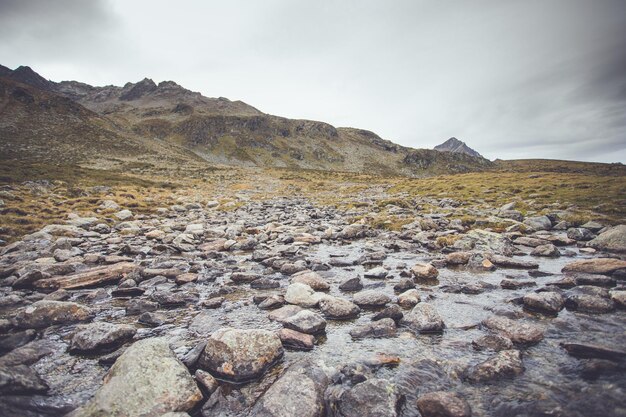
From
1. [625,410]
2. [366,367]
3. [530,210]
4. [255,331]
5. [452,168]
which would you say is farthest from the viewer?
[452,168]

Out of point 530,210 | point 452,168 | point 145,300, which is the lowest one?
point 145,300

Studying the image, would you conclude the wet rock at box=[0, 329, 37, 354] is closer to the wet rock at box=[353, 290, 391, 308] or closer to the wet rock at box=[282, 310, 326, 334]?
the wet rock at box=[282, 310, 326, 334]

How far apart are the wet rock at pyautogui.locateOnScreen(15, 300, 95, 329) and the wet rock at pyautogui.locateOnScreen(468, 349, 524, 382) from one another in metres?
8.79

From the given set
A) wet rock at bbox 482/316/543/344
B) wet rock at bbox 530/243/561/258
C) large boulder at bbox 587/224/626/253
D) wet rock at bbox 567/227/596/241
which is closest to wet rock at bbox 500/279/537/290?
wet rock at bbox 482/316/543/344

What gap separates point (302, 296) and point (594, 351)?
625cm

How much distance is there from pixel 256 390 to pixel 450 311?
5318 mm

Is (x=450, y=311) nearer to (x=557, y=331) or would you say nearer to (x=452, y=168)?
(x=557, y=331)

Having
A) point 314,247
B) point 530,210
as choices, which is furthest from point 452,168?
point 314,247

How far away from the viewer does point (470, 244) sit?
13938mm

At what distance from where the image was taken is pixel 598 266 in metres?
9.47

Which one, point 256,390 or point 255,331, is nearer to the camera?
point 256,390

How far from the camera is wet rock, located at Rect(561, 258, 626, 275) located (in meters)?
9.15

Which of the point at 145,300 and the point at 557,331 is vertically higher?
the point at 557,331

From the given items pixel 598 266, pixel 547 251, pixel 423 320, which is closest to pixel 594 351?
pixel 423 320
